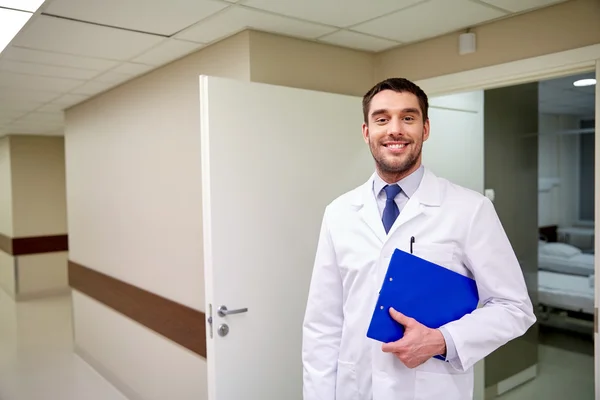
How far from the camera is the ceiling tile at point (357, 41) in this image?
8.05 feet

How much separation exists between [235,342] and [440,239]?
44.2 inches

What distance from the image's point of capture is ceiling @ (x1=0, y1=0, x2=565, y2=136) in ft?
6.60

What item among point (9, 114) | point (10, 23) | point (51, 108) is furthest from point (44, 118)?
point (10, 23)

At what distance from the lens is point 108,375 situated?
13.2 ft

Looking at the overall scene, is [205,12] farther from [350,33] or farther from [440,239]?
[440,239]

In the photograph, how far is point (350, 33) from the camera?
2.42 metres

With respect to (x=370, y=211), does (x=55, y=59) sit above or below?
above

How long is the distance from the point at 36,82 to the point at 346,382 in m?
3.11

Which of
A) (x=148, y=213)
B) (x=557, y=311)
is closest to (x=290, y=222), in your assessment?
(x=148, y=213)

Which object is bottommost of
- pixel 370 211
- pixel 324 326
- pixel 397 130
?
pixel 324 326

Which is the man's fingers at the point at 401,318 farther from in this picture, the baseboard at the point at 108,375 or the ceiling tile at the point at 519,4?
the baseboard at the point at 108,375

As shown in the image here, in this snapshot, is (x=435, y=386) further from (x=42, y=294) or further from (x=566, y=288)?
(x=42, y=294)

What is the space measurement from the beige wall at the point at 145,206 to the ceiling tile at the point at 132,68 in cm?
7

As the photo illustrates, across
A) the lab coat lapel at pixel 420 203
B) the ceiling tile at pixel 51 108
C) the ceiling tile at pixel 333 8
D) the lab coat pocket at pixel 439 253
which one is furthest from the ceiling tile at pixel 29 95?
the lab coat pocket at pixel 439 253
